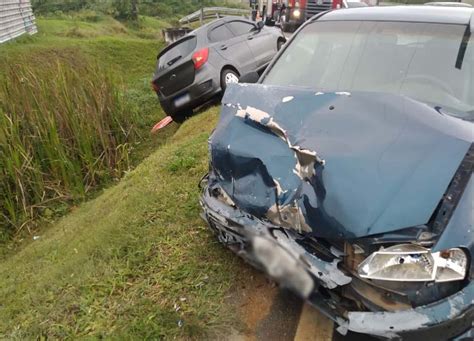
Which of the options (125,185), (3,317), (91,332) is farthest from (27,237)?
(91,332)

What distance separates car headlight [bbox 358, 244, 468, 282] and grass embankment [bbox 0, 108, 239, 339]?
1131mm

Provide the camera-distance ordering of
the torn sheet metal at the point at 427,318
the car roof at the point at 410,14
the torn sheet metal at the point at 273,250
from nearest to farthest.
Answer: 1. the torn sheet metal at the point at 273,250
2. the torn sheet metal at the point at 427,318
3. the car roof at the point at 410,14

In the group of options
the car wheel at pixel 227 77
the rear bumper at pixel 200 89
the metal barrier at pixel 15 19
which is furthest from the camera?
the metal barrier at pixel 15 19

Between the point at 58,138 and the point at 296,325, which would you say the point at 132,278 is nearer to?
the point at 296,325

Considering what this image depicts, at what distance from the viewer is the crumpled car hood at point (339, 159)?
7.00 ft

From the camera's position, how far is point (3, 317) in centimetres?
337

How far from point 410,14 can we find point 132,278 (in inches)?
117

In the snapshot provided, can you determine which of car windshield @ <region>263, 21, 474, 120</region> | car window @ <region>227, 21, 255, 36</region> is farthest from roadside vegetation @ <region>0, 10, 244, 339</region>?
car window @ <region>227, 21, 255, 36</region>

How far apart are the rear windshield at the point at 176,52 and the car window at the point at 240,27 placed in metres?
0.93

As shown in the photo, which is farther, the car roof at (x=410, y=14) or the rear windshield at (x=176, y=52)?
the rear windshield at (x=176, y=52)

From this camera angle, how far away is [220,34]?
29.9 ft

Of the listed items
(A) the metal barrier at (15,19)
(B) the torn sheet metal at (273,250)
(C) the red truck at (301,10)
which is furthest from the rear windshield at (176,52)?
(A) the metal barrier at (15,19)

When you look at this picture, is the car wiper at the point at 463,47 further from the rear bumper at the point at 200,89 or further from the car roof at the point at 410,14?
the rear bumper at the point at 200,89

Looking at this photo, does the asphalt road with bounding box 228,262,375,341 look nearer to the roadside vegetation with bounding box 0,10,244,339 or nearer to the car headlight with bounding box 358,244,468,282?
the roadside vegetation with bounding box 0,10,244,339
